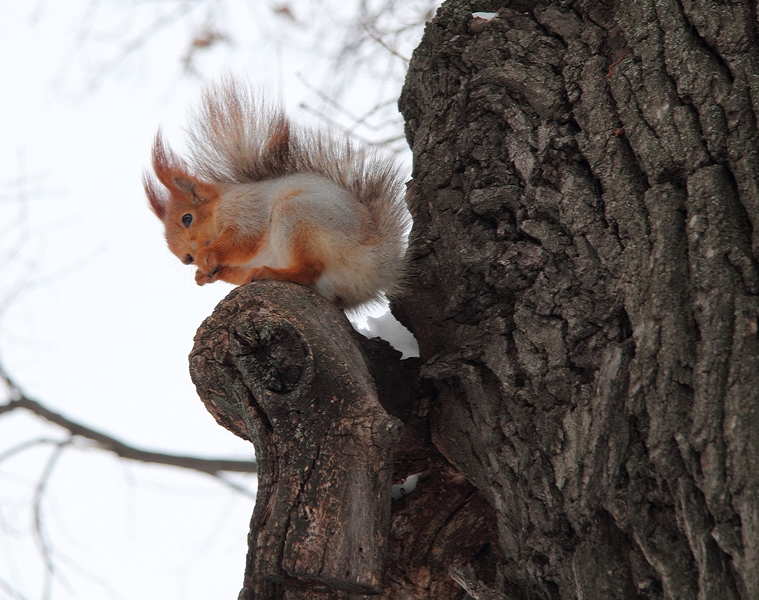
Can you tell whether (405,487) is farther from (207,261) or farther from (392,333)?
(207,261)

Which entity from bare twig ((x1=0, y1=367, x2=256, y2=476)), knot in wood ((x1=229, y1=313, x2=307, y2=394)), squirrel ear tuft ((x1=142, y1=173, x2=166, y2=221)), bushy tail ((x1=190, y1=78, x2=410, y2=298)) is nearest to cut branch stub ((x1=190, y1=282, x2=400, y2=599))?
knot in wood ((x1=229, y1=313, x2=307, y2=394))

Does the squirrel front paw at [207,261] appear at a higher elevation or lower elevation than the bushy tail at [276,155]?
lower

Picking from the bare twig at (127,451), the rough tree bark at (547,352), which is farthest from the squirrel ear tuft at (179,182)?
the bare twig at (127,451)

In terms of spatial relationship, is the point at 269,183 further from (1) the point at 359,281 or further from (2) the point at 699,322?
(2) the point at 699,322

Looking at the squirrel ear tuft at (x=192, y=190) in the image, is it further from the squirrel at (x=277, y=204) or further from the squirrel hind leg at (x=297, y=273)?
the squirrel hind leg at (x=297, y=273)

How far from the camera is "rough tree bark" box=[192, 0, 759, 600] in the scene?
0.96 m

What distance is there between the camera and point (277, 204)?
5.31 feet

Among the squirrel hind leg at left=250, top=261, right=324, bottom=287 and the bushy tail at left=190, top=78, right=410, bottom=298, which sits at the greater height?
the bushy tail at left=190, top=78, right=410, bottom=298

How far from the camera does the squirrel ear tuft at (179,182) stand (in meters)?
1.87

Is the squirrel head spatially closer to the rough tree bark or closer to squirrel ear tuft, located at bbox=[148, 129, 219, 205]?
squirrel ear tuft, located at bbox=[148, 129, 219, 205]

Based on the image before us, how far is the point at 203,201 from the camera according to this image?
6.13ft

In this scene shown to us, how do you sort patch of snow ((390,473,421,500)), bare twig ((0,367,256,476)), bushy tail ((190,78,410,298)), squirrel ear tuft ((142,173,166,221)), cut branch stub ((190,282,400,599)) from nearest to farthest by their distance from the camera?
cut branch stub ((190,282,400,599)), patch of snow ((390,473,421,500)), bushy tail ((190,78,410,298)), squirrel ear tuft ((142,173,166,221)), bare twig ((0,367,256,476))

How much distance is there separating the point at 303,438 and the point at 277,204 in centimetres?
66

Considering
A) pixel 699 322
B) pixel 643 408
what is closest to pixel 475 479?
pixel 643 408
